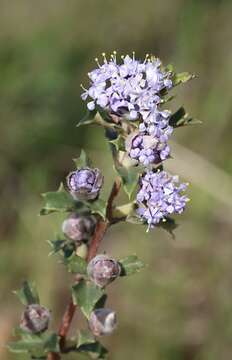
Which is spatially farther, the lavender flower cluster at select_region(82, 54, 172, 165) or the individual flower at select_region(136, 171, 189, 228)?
the individual flower at select_region(136, 171, 189, 228)

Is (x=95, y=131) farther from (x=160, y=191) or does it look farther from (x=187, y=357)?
(x=160, y=191)

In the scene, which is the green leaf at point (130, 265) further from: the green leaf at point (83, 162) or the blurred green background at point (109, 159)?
the blurred green background at point (109, 159)

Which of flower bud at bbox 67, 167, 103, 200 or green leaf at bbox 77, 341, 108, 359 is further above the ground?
flower bud at bbox 67, 167, 103, 200

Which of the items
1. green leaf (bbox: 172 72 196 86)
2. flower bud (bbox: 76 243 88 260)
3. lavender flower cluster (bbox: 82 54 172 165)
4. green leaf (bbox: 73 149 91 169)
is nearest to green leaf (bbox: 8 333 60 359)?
flower bud (bbox: 76 243 88 260)

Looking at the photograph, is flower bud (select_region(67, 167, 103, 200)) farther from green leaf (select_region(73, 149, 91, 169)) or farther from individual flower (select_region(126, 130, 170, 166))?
individual flower (select_region(126, 130, 170, 166))

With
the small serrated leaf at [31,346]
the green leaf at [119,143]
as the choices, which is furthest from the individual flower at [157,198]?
the small serrated leaf at [31,346]

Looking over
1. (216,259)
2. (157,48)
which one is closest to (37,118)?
(157,48)

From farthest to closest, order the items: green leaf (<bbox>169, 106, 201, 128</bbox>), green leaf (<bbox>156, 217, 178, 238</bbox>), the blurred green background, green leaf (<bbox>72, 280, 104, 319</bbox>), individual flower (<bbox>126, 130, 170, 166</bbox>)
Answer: the blurred green background
green leaf (<bbox>156, 217, 178, 238</bbox>)
green leaf (<bbox>72, 280, 104, 319</bbox>)
green leaf (<bbox>169, 106, 201, 128</bbox>)
individual flower (<bbox>126, 130, 170, 166</bbox>)
